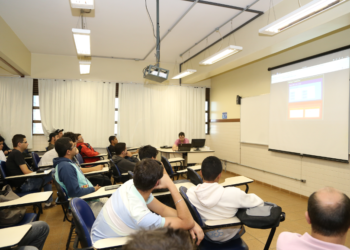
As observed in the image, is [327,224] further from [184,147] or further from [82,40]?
[184,147]

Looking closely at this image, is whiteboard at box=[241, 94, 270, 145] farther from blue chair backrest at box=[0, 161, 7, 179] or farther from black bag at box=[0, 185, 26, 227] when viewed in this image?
blue chair backrest at box=[0, 161, 7, 179]

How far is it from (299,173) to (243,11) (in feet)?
10.7

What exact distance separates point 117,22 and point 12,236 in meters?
4.06

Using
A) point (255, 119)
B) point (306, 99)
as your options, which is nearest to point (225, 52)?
point (306, 99)

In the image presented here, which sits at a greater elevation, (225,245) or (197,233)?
(197,233)

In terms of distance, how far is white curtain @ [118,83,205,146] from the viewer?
684 centimetres

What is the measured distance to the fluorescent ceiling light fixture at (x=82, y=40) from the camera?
2.97 metres

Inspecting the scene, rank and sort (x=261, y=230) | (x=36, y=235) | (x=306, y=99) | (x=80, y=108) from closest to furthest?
(x=36, y=235)
(x=261, y=230)
(x=306, y=99)
(x=80, y=108)

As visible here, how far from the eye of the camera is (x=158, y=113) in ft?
23.4

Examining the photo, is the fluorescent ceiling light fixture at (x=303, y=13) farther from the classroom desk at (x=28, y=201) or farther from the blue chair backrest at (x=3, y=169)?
the blue chair backrest at (x=3, y=169)

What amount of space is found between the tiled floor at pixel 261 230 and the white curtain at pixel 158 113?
3.26m

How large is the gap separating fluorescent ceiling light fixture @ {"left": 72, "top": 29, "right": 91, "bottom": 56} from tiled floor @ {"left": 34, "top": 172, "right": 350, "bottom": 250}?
275 centimetres

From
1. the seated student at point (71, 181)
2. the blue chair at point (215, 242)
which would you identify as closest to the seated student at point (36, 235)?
the seated student at point (71, 181)

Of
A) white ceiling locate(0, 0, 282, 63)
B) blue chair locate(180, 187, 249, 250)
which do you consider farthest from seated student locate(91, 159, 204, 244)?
white ceiling locate(0, 0, 282, 63)
